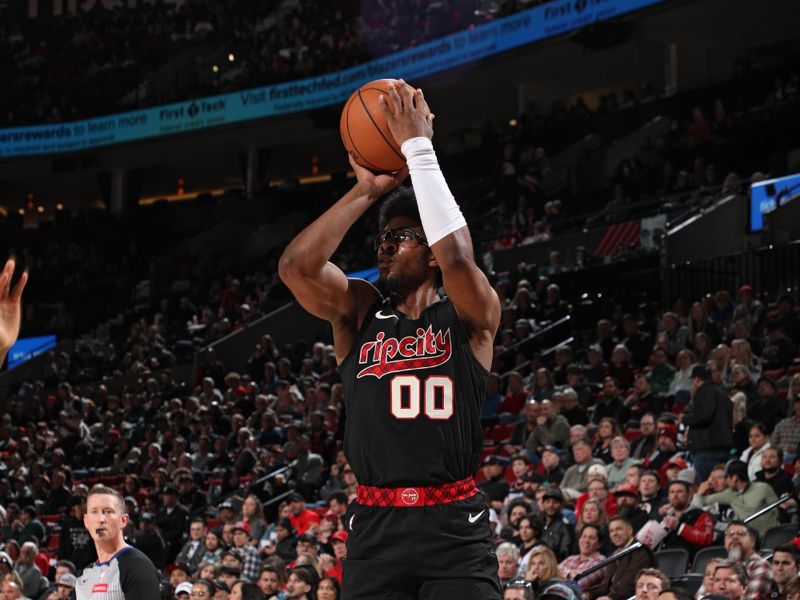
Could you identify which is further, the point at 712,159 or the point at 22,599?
the point at 712,159

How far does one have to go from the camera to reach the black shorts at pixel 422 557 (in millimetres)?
3451

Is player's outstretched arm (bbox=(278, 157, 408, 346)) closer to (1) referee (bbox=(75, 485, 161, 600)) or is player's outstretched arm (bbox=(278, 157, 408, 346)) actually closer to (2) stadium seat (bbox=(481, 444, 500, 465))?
(1) referee (bbox=(75, 485, 161, 600))

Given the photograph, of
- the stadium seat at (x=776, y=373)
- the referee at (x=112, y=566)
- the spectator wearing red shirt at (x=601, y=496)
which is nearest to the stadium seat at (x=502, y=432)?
the stadium seat at (x=776, y=373)

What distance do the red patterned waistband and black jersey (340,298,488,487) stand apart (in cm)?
2

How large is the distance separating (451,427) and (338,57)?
24.2 metres

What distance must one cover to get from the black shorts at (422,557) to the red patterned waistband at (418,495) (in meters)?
0.02

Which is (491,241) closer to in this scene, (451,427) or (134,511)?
(134,511)

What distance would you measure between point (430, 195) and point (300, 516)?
9.44 metres

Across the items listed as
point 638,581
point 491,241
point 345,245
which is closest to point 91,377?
point 345,245

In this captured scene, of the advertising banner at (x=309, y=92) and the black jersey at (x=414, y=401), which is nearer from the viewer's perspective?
the black jersey at (x=414, y=401)

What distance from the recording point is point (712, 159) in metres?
19.9

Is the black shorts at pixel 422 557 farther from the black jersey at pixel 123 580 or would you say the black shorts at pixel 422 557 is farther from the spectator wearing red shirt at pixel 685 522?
the spectator wearing red shirt at pixel 685 522

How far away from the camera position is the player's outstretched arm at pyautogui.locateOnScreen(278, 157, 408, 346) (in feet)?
11.9

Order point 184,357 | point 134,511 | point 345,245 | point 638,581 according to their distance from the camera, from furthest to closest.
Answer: point 345,245
point 184,357
point 134,511
point 638,581
